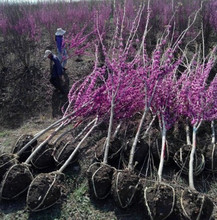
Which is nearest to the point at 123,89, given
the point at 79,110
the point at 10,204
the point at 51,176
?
the point at 79,110

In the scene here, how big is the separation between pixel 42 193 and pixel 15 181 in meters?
0.35

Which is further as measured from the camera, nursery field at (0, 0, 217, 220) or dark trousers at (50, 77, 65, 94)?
dark trousers at (50, 77, 65, 94)

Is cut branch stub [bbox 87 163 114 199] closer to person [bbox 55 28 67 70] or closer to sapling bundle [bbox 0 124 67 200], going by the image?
sapling bundle [bbox 0 124 67 200]

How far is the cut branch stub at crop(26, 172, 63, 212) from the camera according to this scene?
236 centimetres

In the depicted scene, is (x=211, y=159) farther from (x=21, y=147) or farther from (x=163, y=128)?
(x=21, y=147)

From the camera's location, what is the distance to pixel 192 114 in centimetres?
319

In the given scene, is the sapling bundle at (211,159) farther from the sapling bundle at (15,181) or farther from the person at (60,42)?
the person at (60,42)

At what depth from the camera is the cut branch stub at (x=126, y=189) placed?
2375 mm

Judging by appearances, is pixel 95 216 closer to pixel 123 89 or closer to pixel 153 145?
pixel 153 145

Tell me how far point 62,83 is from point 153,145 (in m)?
3.33

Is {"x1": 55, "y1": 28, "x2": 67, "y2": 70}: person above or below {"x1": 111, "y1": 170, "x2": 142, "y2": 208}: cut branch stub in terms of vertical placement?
above

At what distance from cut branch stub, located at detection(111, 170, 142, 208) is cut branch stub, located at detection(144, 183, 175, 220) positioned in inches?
6.3

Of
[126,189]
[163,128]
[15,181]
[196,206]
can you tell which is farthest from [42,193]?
[163,128]

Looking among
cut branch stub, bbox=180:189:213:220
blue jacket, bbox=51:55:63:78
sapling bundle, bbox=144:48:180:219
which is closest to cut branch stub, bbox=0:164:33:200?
sapling bundle, bbox=144:48:180:219
